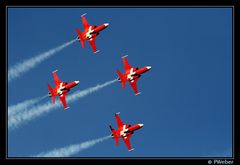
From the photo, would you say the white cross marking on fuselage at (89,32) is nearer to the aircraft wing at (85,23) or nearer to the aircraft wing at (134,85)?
the aircraft wing at (85,23)

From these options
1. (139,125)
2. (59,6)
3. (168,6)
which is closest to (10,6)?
(59,6)

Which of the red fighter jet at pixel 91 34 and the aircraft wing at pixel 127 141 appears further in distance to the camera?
the red fighter jet at pixel 91 34

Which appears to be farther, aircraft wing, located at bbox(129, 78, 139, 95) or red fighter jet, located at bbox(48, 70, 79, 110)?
aircraft wing, located at bbox(129, 78, 139, 95)

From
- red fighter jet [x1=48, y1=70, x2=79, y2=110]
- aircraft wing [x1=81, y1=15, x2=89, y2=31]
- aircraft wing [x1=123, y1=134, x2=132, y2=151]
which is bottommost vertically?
aircraft wing [x1=123, y1=134, x2=132, y2=151]

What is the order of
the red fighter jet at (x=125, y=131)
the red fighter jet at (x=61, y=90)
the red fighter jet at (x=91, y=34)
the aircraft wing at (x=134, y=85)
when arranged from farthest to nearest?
the aircraft wing at (x=134, y=85), the red fighter jet at (x=91, y=34), the red fighter jet at (x=61, y=90), the red fighter jet at (x=125, y=131)

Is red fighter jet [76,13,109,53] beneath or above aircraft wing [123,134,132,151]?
above

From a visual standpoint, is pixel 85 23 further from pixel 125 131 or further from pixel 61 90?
pixel 125 131

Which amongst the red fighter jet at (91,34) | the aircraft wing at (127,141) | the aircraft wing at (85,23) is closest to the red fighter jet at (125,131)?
the aircraft wing at (127,141)

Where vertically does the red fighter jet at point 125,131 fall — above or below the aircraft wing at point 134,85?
below

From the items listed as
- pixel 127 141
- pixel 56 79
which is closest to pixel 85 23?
pixel 56 79

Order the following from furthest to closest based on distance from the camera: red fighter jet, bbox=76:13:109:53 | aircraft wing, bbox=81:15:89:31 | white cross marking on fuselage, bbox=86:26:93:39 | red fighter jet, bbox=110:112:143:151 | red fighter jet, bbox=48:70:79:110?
aircraft wing, bbox=81:15:89:31
white cross marking on fuselage, bbox=86:26:93:39
red fighter jet, bbox=76:13:109:53
red fighter jet, bbox=48:70:79:110
red fighter jet, bbox=110:112:143:151

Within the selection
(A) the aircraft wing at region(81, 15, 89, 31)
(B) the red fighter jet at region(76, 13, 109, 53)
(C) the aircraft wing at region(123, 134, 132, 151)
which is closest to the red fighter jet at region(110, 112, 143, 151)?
(C) the aircraft wing at region(123, 134, 132, 151)

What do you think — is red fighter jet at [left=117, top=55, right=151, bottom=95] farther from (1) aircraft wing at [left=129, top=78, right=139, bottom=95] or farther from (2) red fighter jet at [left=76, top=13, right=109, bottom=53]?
(2) red fighter jet at [left=76, top=13, right=109, bottom=53]

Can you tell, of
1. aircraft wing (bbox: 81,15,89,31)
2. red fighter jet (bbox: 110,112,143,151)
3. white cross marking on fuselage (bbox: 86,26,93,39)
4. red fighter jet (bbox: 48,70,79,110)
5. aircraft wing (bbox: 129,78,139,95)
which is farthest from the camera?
aircraft wing (bbox: 81,15,89,31)
